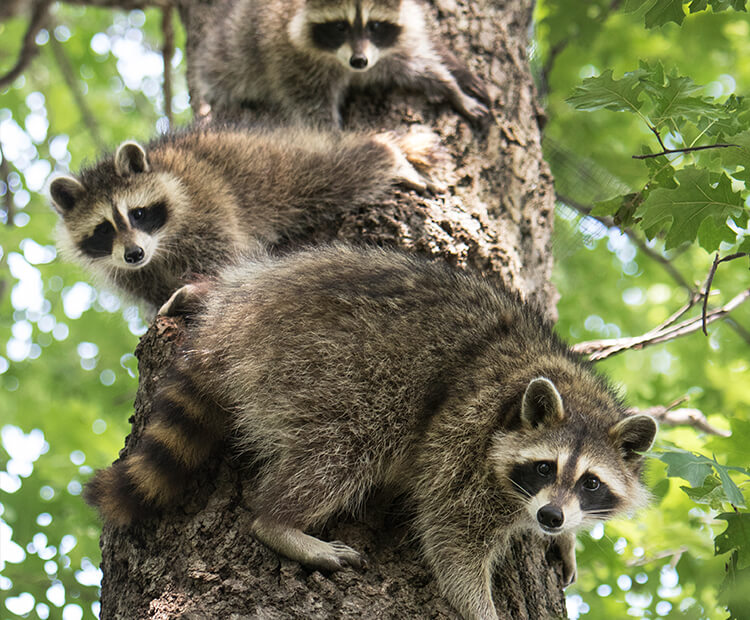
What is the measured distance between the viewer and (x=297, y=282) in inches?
102

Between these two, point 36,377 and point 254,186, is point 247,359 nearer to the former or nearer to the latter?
point 254,186

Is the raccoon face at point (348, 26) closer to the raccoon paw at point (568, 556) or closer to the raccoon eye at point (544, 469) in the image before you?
the raccoon eye at point (544, 469)

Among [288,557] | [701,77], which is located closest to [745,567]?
[288,557]

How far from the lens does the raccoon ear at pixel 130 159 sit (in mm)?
3771

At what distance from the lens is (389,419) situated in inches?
97.3

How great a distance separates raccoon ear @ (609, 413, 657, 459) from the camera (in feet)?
8.50

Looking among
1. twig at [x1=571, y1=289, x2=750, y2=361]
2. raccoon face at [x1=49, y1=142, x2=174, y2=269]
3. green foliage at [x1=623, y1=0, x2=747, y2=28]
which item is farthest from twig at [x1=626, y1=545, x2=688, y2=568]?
raccoon face at [x1=49, y1=142, x2=174, y2=269]

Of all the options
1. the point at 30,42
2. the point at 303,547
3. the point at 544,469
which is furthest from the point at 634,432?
the point at 30,42

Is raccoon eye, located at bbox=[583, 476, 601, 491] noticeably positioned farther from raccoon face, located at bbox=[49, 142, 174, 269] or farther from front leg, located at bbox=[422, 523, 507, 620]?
raccoon face, located at bbox=[49, 142, 174, 269]

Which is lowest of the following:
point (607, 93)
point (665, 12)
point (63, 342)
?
point (63, 342)

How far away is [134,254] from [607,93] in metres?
2.23

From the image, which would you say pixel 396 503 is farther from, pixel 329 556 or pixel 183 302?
pixel 183 302

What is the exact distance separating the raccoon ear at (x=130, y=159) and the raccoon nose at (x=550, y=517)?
2.46 metres

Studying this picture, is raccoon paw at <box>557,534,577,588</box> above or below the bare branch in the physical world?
above
